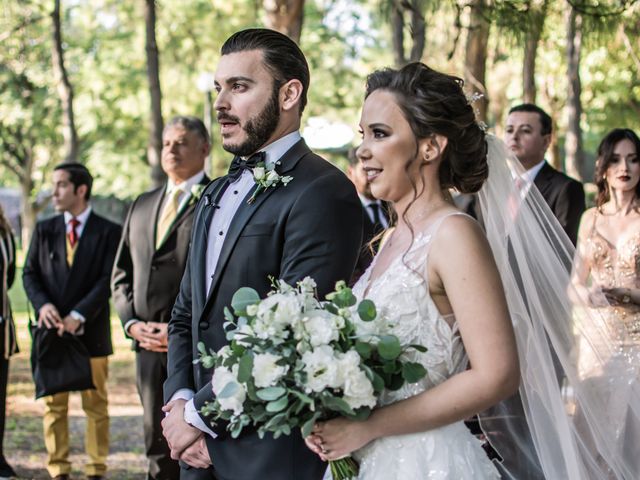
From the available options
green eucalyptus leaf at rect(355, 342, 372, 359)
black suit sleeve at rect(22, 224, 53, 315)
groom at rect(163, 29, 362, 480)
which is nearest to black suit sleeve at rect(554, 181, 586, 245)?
groom at rect(163, 29, 362, 480)

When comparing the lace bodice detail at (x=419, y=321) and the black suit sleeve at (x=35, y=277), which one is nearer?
the lace bodice detail at (x=419, y=321)

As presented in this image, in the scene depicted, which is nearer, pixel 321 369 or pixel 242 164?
pixel 321 369

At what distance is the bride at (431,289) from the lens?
103 inches

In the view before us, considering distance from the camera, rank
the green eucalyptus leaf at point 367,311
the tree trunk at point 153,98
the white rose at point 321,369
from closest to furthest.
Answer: the white rose at point 321,369 < the green eucalyptus leaf at point 367,311 < the tree trunk at point 153,98

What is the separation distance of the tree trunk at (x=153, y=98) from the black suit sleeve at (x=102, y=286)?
2722 millimetres

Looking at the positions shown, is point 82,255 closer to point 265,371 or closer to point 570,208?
point 570,208

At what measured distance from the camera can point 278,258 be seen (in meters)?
3.37

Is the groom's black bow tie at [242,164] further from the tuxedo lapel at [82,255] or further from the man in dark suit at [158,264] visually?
the tuxedo lapel at [82,255]

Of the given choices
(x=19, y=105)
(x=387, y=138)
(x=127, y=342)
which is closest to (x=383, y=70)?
(x=387, y=138)

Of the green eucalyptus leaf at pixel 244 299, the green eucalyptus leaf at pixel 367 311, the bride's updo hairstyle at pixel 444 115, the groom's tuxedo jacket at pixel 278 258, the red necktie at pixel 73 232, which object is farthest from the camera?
the red necktie at pixel 73 232

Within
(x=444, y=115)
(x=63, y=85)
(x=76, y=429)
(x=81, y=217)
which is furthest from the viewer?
(x=63, y=85)

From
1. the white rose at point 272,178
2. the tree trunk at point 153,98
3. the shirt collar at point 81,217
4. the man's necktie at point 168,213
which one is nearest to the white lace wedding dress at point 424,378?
the white rose at point 272,178

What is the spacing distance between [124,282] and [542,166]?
10.6ft

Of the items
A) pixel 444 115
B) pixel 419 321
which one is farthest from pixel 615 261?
pixel 419 321
